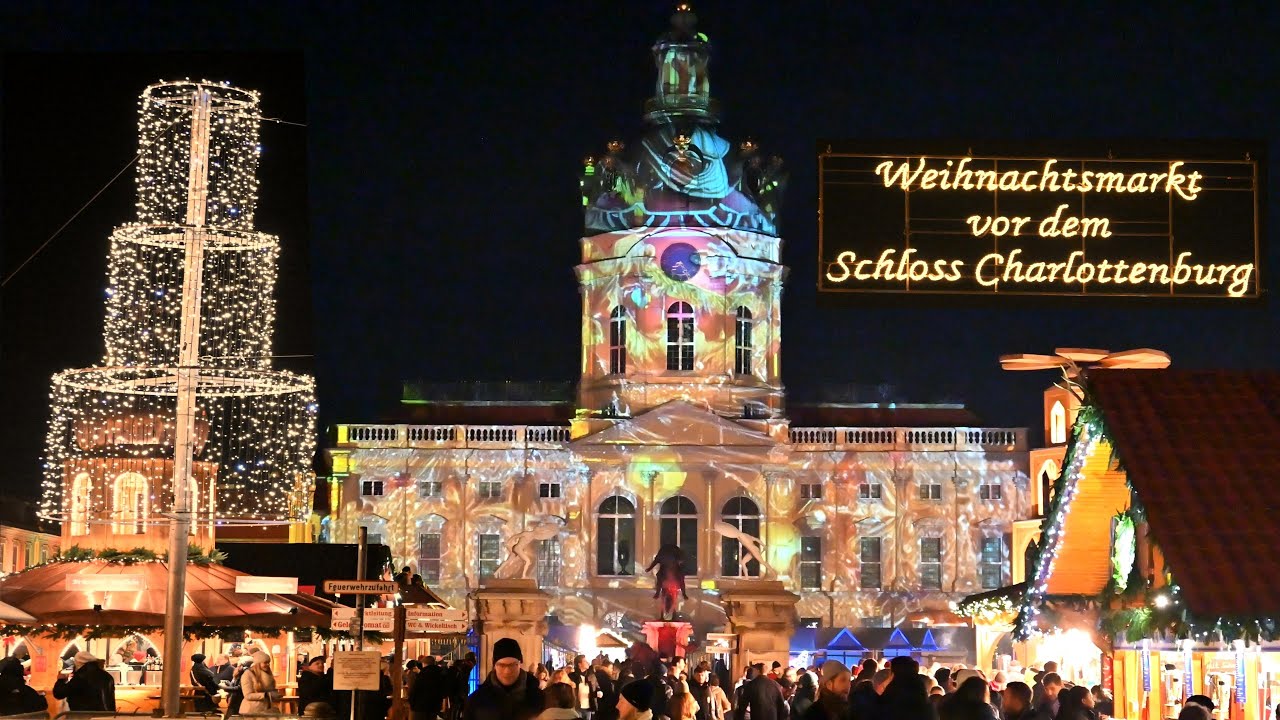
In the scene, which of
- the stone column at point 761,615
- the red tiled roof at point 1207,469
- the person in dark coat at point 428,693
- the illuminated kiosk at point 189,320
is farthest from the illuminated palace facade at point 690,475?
the red tiled roof at point 1207,469

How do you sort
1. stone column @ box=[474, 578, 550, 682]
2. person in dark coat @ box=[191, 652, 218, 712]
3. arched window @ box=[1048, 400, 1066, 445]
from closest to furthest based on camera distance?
person in dark coat @ box=[191, 652, 218, 712]
arched window @ box=[1048, 400, 1066, 445]
stone column @ box=[474, 578, 550, 682]

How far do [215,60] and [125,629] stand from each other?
757cm

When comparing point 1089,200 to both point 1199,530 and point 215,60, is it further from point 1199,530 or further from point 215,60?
point 215,60

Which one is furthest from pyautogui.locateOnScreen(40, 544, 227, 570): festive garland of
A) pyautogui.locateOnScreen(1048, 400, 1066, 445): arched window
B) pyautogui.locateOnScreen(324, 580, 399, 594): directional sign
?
pyautogui.locateOnScreen(1048, 400, 1066, 445): arched window

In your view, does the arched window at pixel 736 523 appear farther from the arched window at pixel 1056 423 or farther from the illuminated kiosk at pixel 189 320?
the illuminated kiosk at pixel 189 320

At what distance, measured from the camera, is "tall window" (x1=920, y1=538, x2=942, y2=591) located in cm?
6438

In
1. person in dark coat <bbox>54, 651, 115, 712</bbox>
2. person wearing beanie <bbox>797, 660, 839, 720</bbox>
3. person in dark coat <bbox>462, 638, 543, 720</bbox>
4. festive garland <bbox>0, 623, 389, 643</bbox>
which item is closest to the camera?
person in dark coat <bbox>462, 638, 543, 720</bbox>

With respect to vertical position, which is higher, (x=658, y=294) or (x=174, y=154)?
(x=658, y=294)

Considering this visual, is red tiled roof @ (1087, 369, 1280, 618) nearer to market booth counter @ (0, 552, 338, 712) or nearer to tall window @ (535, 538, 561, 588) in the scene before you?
market booth counter @ (0, 552, 338, 712)

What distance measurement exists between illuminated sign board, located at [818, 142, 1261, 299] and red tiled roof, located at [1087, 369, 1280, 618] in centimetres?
107

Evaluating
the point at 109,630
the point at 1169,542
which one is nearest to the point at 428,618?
the point at 109,630

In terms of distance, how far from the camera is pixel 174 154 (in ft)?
85.8

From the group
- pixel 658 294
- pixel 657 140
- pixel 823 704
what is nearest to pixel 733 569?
pixel 658 294

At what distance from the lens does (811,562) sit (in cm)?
6450
